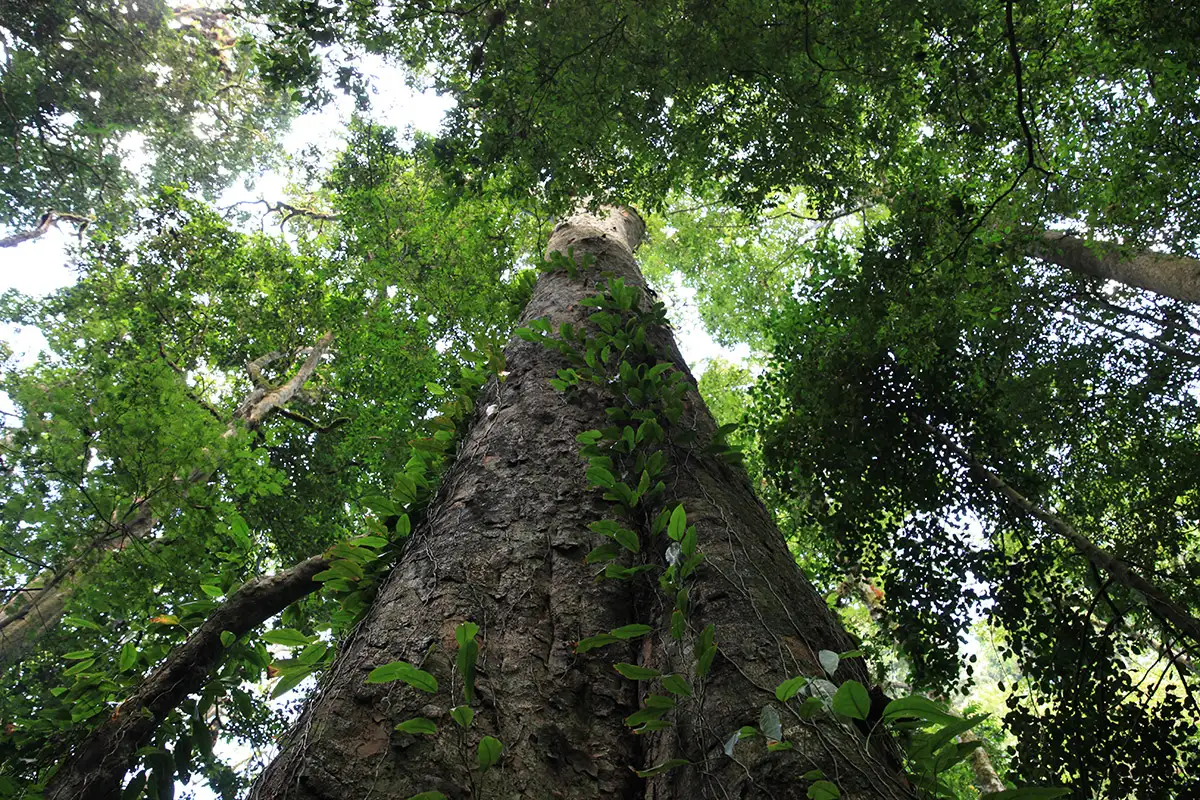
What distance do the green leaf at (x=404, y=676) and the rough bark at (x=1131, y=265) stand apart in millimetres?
5231

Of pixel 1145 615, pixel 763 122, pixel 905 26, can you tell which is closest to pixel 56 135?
pixel 763 122

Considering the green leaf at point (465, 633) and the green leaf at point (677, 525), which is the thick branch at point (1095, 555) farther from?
the green leaf at point (465, 633)

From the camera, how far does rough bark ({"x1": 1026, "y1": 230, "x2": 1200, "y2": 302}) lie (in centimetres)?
502

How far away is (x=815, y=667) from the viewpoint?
55.4 inches

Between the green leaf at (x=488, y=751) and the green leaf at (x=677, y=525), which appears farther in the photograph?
the green leaf at (x=677, y=525)

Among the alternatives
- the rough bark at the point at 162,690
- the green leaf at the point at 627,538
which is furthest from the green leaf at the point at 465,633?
the rough bark at the point at 162,690

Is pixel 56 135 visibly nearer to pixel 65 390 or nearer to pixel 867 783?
pixel 65 390

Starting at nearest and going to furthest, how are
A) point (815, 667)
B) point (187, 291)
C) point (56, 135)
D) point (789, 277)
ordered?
point (815, 667) < point (187, 291) < point (56, 135) < point (789, 277)

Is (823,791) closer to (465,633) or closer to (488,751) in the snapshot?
(488,751)

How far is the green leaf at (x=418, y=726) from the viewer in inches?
45.5

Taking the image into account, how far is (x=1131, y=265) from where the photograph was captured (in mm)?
5691

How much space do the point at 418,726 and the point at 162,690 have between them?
144 cm

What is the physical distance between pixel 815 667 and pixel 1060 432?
457 cm

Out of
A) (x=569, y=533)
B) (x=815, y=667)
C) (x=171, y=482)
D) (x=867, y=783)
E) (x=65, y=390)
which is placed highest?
(x=65, y=390)
